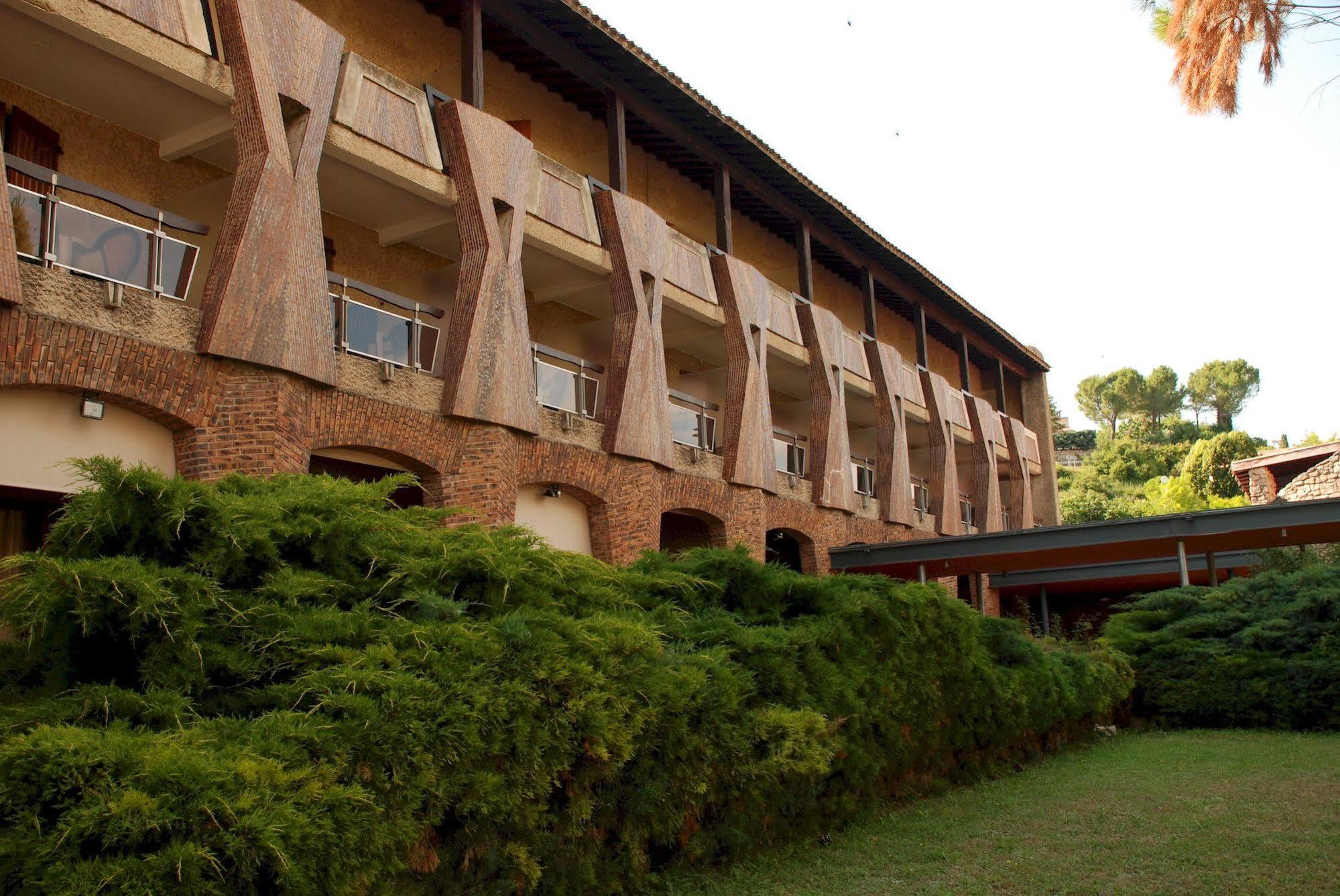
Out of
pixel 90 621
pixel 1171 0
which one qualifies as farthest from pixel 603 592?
pixel 1171 0

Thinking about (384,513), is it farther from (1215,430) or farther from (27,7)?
(1215,430)

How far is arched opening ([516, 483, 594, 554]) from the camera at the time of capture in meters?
15.4

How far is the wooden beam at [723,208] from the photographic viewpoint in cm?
2072

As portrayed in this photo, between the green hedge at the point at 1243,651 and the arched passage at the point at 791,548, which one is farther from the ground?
the arched passage at the point at 791,548

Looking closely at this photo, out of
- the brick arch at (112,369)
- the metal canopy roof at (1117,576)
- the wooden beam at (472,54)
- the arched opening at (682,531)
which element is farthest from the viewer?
the metal canopy roof at (1117,576)

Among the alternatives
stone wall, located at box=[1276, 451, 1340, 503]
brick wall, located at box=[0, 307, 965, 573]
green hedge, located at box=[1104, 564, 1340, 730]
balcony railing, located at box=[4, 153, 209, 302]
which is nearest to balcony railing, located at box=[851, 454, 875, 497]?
brick wall, located at box=[0, 307, 965, 573]

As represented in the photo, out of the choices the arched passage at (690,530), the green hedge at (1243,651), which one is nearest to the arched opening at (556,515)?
the arched passage at (690,530)

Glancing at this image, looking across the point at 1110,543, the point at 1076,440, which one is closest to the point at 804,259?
the point at 1110,543

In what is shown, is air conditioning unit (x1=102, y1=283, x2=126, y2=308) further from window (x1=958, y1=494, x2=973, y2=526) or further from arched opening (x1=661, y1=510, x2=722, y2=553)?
window (x1=958, y1=494, x2=973, y2=526)

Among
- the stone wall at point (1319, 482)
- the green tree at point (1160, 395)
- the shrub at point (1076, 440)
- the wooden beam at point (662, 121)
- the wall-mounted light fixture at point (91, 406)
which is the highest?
the green tree at point (1160, 395)

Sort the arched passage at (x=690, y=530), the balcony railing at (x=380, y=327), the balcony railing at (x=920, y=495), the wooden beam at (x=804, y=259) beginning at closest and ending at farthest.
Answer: the balcony railing at (x=380, y=327) < the arched passage at (x=690, y=530) < the wooden beam at (x=804, y=259) < the balcony railing at (x=920, y=495)

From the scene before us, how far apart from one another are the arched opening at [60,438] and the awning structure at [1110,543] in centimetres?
1348

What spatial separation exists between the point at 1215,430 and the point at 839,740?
81.5 metres

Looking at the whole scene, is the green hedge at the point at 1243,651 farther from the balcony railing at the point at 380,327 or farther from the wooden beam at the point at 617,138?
the balcony railing at the point at 380,327
